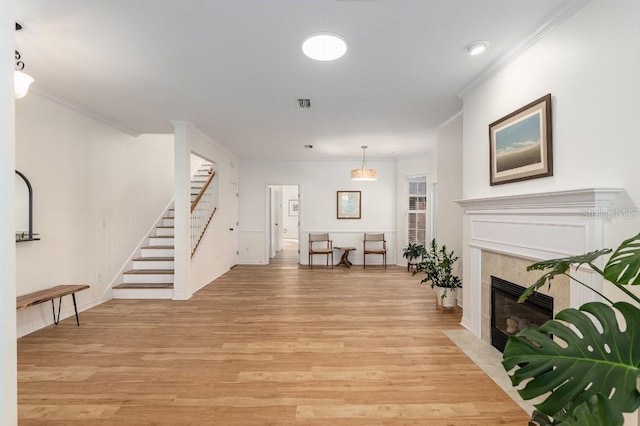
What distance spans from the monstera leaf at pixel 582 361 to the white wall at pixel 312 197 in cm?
659

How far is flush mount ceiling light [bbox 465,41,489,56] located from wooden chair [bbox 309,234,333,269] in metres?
5.29

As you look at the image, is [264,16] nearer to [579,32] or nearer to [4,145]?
[4,145]

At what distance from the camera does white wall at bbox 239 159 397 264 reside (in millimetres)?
7621

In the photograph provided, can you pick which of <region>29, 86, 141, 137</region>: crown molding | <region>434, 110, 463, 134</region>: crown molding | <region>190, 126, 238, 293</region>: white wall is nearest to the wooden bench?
<region>190, 126, 238, 293</region>: white wall

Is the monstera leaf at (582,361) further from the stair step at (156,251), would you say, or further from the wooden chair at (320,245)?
the wooden chair at (320,245)

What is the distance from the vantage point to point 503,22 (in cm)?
212

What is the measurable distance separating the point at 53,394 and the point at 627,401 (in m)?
3.19

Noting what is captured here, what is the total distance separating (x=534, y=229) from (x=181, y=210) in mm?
4354

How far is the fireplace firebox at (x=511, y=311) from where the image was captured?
91.4 inches

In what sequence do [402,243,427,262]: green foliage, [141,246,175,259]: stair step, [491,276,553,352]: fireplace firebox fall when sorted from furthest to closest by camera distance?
[402,243,427,262]: green foliage → [141,246,175,259]: stair step → [491,276,553,352]: fireplace firebox

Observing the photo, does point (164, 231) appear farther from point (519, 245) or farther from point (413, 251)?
point (519, 245)

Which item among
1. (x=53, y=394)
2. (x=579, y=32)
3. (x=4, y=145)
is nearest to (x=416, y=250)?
(x=579, y=32)

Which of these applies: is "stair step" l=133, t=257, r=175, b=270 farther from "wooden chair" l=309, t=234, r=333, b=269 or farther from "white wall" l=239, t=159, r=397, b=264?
"wooden chair" l=309, t=234, r=333, b=269

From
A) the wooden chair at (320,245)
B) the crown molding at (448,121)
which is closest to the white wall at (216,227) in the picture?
the wooden chair at (320,245)
